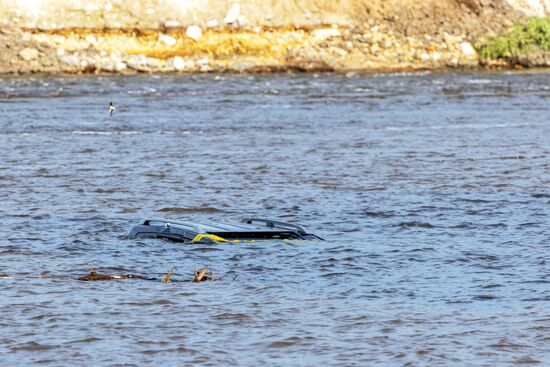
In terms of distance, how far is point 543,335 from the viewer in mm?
9969

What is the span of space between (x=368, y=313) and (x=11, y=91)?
40.1 metres

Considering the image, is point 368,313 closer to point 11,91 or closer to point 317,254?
point 317,254

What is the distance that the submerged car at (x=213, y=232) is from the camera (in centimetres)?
1440

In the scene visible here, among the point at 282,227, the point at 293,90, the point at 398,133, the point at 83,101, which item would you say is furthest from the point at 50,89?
the point at 282,227

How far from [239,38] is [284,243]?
2173 inches

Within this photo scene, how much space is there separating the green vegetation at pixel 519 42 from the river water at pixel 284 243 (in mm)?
34681

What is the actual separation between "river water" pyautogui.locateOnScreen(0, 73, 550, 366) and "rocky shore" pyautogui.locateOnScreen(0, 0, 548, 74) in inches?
1139

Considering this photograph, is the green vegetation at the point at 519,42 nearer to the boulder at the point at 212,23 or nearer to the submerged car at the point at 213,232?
the boulder at the point at 212,23

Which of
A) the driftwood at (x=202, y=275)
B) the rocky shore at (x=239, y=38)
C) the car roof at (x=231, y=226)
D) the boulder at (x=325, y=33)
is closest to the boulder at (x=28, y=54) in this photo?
the rocky shore at (x=239, y=38)

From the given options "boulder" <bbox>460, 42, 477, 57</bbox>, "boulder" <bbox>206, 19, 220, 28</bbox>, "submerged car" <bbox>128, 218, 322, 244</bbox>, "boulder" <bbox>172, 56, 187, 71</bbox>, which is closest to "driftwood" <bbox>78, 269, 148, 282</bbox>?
"submerged car" <bbox>128, 218, 322, 244</bbox>

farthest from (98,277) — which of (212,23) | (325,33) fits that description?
(325,33)

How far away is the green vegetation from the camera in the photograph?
2766 inches

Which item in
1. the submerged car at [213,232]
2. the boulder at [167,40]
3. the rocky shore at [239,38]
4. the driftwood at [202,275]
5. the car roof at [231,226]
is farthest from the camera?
the boulder at [167,40]

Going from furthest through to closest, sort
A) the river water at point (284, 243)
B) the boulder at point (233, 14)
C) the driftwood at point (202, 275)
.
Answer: the boulder at point (233, 14) < the driftwood at point (202, 275) < the river water at point (284, 243)
